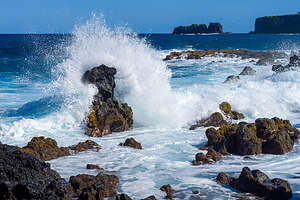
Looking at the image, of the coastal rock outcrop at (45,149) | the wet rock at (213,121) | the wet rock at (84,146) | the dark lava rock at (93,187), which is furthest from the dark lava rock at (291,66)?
the dark lava rock at (93,187)

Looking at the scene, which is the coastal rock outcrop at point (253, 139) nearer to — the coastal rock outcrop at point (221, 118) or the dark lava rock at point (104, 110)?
the coastal rock outcrop at point (221, 118)

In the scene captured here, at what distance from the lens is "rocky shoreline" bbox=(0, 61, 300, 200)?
14.0ft

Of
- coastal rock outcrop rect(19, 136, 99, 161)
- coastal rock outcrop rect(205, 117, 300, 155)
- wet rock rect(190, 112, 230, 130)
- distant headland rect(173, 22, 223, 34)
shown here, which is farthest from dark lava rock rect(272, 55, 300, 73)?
distant headland rect(173, 22, 223, 34)

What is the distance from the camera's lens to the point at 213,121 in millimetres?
10133

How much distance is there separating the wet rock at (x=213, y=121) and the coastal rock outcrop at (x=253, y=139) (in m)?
1.83

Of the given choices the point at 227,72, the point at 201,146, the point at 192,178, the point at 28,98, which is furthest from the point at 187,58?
the point at 192,178

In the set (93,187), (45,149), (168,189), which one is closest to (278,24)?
(45,149)

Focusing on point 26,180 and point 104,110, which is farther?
point 104,110

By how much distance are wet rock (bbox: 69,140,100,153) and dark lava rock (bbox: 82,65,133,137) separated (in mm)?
1029

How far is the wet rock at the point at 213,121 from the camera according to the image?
1007 cm

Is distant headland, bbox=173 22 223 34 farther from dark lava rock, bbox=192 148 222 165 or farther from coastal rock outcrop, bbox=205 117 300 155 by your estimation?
dark lava rock, bbox=192 148 222 165

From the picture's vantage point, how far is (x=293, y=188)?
216 inches

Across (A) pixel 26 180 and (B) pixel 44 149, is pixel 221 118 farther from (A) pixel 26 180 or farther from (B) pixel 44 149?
(A) pixel 26 180

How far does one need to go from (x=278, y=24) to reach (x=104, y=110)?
116m
